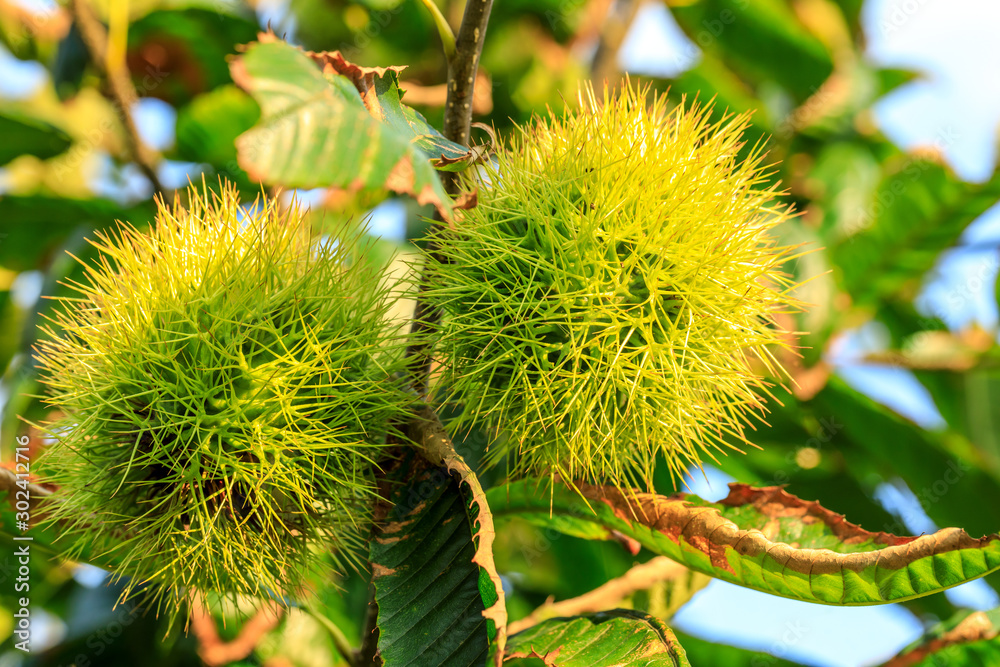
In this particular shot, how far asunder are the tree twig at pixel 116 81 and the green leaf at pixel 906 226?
1.67m

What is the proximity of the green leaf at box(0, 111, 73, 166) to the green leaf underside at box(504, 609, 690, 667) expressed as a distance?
145 centimetres

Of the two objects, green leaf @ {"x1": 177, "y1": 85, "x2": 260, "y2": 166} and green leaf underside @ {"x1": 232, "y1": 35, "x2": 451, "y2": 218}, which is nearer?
green leaf underside @ {"x1": 232, "y1": 35, "x2": 451, "y2": 218}

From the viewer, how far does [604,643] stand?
74 cm

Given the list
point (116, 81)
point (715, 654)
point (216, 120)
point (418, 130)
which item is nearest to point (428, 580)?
point (418, 130)

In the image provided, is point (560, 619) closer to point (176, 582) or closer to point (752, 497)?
point (752, 497)

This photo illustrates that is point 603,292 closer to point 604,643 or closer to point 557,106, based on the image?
point 604,643

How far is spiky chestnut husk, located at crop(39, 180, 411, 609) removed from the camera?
69 centimetres

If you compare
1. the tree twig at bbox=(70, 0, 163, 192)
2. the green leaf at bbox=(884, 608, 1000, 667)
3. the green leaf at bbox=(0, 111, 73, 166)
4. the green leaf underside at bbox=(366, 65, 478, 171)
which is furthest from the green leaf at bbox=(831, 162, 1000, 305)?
the green leaf at bbox=(0, 111, 73, 166)

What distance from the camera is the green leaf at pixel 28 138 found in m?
1.44

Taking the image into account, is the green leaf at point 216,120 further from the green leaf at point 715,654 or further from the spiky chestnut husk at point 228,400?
the green leaf at point 715,654

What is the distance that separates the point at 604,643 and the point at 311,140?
60 centimetres

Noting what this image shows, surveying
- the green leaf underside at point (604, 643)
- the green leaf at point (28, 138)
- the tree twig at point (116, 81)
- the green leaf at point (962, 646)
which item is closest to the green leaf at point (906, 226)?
the green leaf at point (962, 646)

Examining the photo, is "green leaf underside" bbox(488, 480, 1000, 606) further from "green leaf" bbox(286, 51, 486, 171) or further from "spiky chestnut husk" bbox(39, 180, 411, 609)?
"green leaf" bbox(286, 51, 486, 171)

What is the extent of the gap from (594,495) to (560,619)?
7.4 inches
